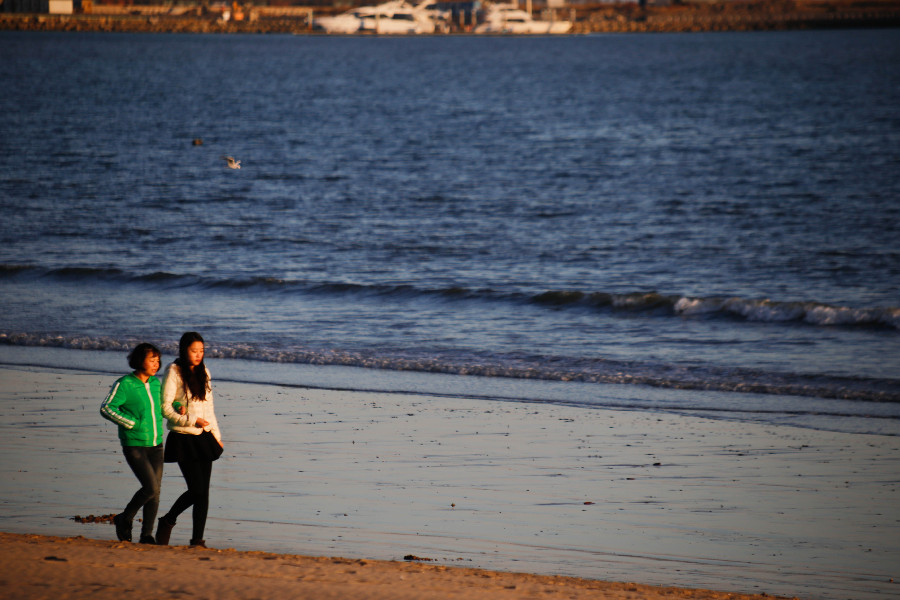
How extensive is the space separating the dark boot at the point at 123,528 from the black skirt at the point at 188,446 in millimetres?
485

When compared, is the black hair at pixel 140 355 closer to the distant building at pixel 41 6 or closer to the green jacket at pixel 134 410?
the green jacket at pixel 134 410

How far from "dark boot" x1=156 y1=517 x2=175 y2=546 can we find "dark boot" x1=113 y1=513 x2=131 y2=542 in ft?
0.61

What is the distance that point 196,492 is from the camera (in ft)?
22.6

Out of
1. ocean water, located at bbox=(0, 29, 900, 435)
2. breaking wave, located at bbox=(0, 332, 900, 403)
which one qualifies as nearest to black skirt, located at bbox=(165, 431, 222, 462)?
ocean water, located at bbox=(0, 29, 900, 435)

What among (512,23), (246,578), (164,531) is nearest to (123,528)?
(164,531)

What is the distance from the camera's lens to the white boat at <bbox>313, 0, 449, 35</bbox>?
19375 centimetres

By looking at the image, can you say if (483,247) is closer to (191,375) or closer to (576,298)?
(576,298)

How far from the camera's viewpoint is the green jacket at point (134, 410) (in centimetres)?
674

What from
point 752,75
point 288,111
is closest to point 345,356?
point 288,111

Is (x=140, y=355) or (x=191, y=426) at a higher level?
(x=140, y=355)

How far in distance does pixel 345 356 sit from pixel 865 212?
756 inches

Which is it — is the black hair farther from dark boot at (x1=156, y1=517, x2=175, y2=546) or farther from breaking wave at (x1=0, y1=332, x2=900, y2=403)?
breaking wave at (x1=0, y1=332, x2=900, y2=403)

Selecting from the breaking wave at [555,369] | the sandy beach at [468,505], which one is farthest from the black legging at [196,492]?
the breaking wave at [555,369]

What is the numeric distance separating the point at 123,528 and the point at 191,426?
808mm
